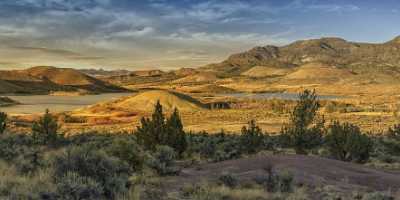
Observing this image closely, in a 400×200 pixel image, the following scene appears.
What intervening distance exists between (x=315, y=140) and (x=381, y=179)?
43.6 feet

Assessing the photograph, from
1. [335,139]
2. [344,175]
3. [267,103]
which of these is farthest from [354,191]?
[267,103]

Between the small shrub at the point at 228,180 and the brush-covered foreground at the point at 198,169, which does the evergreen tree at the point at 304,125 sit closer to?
the brush-covered foreground at the point at 198,169

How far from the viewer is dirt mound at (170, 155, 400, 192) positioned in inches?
616

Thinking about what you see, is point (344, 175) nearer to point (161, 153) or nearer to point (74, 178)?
point (161, 153)

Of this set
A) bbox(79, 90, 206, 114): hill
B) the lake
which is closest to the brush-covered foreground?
bbox(79, 90, 206, 114): hill

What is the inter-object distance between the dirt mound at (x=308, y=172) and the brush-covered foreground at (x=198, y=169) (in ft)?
0.10

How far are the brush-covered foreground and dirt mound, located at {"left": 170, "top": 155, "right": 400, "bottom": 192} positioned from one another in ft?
0.10

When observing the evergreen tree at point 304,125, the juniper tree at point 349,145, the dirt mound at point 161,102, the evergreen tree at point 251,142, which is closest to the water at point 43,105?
the dirt mound at point 161,102

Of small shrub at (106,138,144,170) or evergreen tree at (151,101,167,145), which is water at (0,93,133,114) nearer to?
evergreen tree at (151,101,167,145)

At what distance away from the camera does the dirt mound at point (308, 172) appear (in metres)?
15.6

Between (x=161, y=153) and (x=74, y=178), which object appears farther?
(x=161, y=153)

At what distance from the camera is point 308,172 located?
682 inches

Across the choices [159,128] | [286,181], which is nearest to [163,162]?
[286,181]

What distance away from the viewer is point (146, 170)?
16.0 metres
